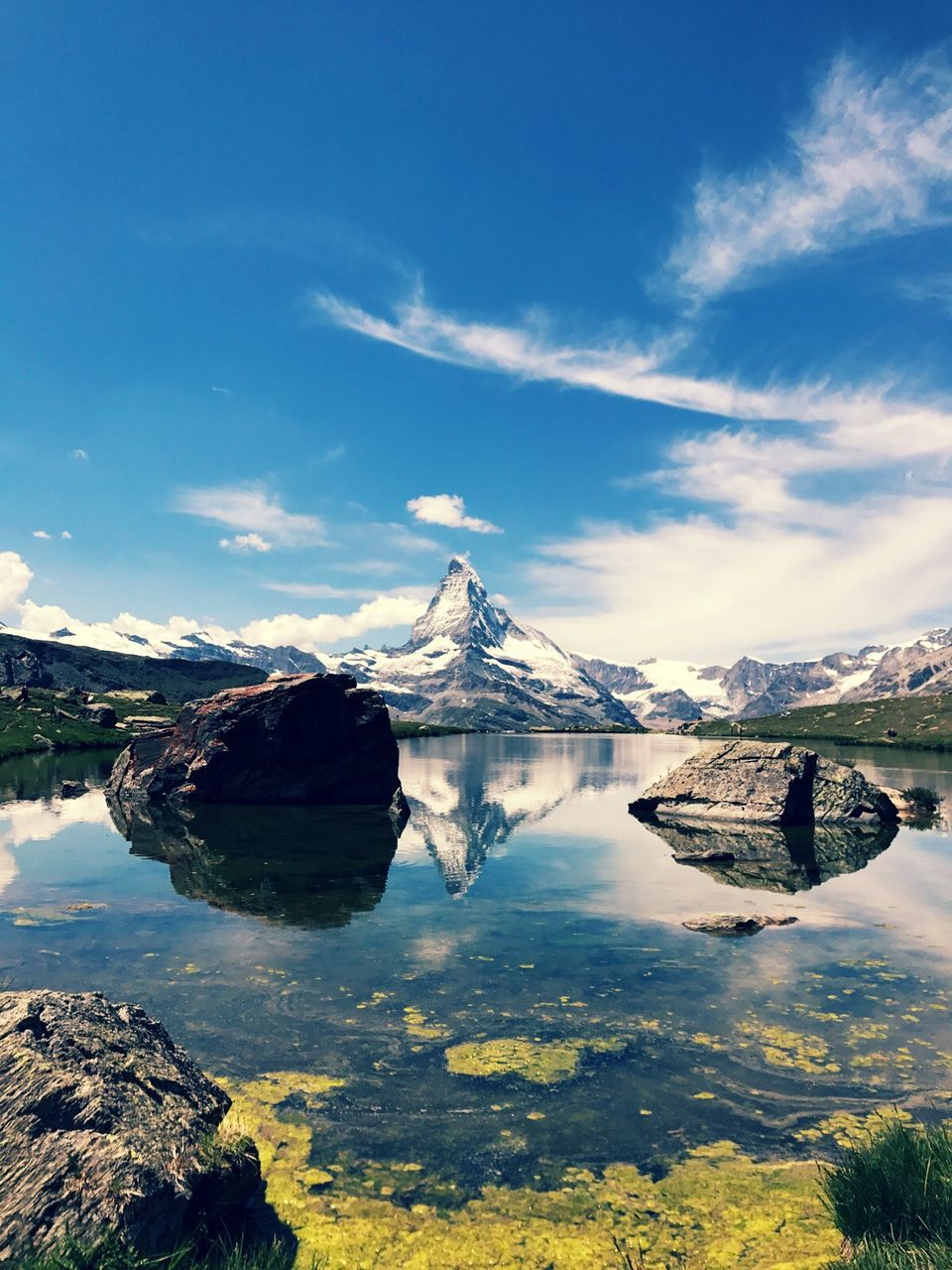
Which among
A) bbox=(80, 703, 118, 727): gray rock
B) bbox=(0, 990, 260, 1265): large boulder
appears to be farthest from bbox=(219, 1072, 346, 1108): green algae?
bbox=(80, 703, 118, 727): gray rock

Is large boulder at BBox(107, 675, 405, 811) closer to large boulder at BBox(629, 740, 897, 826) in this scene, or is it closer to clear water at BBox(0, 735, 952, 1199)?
clear water at BBox(0, 735, 952, 1199)

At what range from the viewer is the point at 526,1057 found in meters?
17.1

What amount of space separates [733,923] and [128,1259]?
24716 millimetres

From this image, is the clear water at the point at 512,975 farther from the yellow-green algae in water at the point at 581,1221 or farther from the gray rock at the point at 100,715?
the gray rock at the point at 100,715

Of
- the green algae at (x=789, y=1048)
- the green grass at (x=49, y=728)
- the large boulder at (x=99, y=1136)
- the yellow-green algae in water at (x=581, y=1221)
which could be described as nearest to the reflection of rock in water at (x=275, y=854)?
the green algae at (x=789, y=1048)

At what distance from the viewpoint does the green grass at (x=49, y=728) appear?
4227 inches

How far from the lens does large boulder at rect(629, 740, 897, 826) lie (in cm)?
5534

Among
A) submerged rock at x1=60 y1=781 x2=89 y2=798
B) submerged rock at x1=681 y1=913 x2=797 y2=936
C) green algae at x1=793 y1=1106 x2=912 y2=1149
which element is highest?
submerged rock at x1=681 y1=913 x2=797 y2=936

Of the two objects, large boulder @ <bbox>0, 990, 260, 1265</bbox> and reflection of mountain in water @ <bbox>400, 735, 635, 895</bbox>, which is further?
reflection of mountain in water @ <bbox>400, 735, 635, 895</bbox>

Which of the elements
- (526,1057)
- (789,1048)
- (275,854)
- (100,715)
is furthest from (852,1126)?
(100,715)

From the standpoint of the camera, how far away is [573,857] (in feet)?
144

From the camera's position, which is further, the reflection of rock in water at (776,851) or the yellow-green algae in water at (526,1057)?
the reflection of rock in water at (776,851)

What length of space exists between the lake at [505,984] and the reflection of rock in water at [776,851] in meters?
0.44

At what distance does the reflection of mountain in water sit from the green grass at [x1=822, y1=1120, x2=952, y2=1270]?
2501 cm
